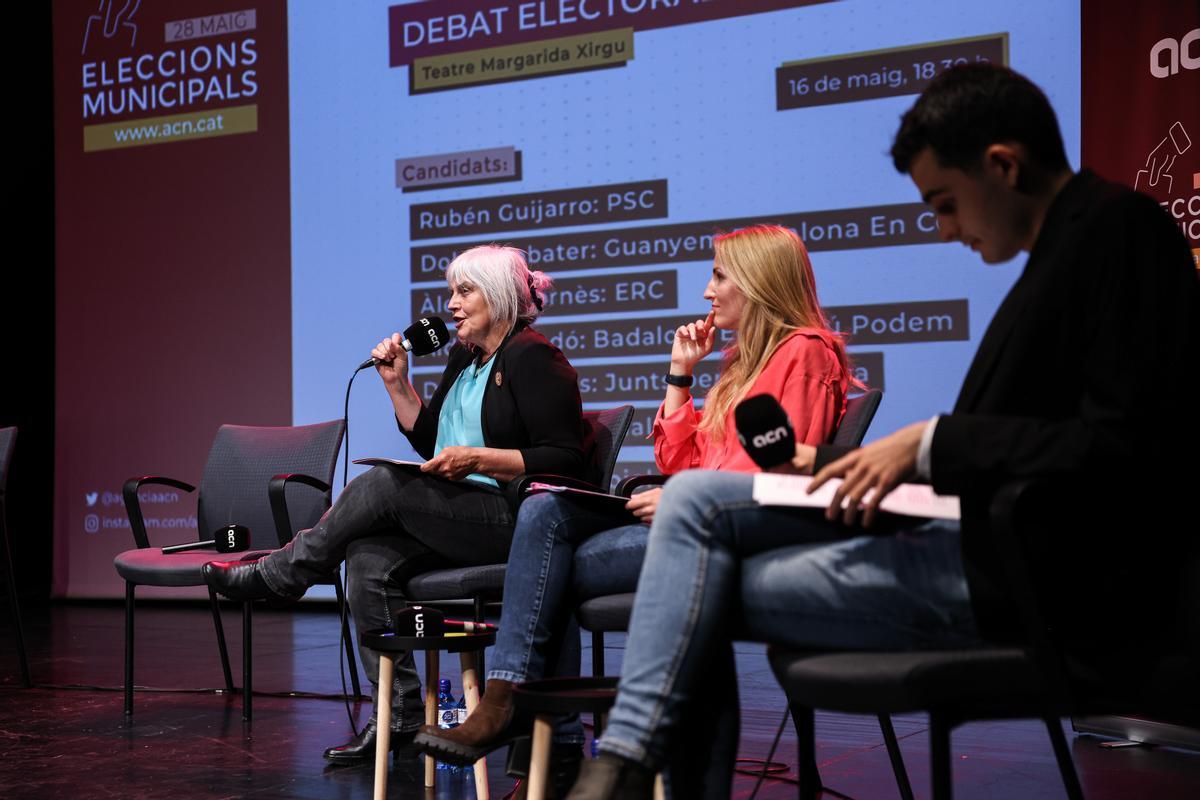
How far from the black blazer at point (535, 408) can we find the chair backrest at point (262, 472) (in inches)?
33.7

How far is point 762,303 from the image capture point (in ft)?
7.77

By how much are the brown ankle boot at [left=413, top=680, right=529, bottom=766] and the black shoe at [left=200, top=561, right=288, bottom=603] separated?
2.70ft

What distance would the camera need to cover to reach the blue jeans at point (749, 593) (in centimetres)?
131

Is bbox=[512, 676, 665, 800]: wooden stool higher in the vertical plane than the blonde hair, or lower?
lower

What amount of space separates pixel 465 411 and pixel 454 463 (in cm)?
39

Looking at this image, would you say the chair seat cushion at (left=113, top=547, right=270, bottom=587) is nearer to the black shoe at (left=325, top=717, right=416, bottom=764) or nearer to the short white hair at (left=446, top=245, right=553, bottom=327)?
the black shoe at (left=325, top=717, right=416, bottom=764)

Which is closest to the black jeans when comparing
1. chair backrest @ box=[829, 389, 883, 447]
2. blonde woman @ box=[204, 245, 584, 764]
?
blonde woman @ box=[204, 245, 584, 764]

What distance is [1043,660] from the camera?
1.24 meters

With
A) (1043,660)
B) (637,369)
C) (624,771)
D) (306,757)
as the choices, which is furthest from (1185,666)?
(637,369)

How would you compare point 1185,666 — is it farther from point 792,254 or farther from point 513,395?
point 513,395

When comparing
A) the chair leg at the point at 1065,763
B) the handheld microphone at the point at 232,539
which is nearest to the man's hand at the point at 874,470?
the chair leg at the point at 1065,763

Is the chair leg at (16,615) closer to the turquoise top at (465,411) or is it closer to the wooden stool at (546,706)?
the turquoise top at (465,411)

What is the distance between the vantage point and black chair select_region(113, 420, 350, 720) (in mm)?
3379

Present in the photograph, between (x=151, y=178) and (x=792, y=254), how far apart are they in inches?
185
